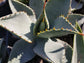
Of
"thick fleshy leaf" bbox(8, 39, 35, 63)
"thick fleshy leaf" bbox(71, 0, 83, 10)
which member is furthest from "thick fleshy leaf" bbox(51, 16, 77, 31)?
"thick fleshy leaf" bbox(71, 0, 83, 10)

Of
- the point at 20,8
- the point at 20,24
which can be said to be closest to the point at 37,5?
the point at 20,8

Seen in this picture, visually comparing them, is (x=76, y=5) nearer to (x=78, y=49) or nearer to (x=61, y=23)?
(x=61, y=23)

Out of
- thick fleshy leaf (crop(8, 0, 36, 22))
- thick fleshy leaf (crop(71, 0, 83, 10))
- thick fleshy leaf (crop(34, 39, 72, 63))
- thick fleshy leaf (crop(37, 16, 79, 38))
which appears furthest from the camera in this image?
thick fleshy leaf (crop(71, 0, 83, 10))

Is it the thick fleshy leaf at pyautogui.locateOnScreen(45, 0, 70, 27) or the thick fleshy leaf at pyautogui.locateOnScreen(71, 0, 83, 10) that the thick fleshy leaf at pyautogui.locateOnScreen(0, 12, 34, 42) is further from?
the thick fleshy leaf at pyautogui.locateOnScreen(71, 0, 83, 10)

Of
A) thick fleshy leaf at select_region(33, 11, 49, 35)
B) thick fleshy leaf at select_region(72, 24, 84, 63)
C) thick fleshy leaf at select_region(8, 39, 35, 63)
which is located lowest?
thick fleshy leaf at select_region(8, 39, 35, 63)

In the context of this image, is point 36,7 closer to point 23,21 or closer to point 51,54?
point 23,21

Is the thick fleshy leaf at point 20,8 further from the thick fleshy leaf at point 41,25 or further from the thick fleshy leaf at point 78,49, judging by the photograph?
the thick fleshy leaf at point 78,49
